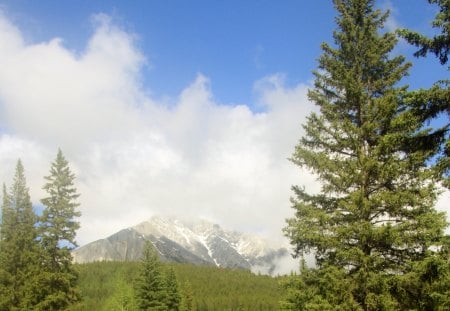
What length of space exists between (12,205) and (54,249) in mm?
7872

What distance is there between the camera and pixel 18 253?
35.7m

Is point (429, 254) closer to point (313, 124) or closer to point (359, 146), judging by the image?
point (359, 146)

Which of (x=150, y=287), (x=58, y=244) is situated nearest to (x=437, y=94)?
(x=58, y=244)

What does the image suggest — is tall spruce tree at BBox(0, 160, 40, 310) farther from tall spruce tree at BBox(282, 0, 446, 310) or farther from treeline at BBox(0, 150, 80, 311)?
tall spruce tree at BBox(282, 0, 446, 310)

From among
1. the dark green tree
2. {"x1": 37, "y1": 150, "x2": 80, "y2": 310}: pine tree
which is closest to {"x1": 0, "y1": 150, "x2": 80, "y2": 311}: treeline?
{"x1": 37, "y1": 150, "x2": 80, "y2": 310}: pine tree

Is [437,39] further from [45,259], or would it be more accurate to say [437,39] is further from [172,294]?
[172,294]

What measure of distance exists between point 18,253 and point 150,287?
1766 cm

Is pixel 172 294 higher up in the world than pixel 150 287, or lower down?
lower down

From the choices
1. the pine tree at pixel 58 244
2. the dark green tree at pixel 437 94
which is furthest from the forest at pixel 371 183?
the pine tree at pixel 58 244

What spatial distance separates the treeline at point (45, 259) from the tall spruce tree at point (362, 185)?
70.1 feet

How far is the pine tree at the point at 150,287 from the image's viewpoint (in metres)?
49.6

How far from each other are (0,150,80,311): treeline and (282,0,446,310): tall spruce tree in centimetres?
2136

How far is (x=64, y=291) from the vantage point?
3356cm

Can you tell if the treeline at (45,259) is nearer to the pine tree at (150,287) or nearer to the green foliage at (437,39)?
the pine tree at (150,287)
